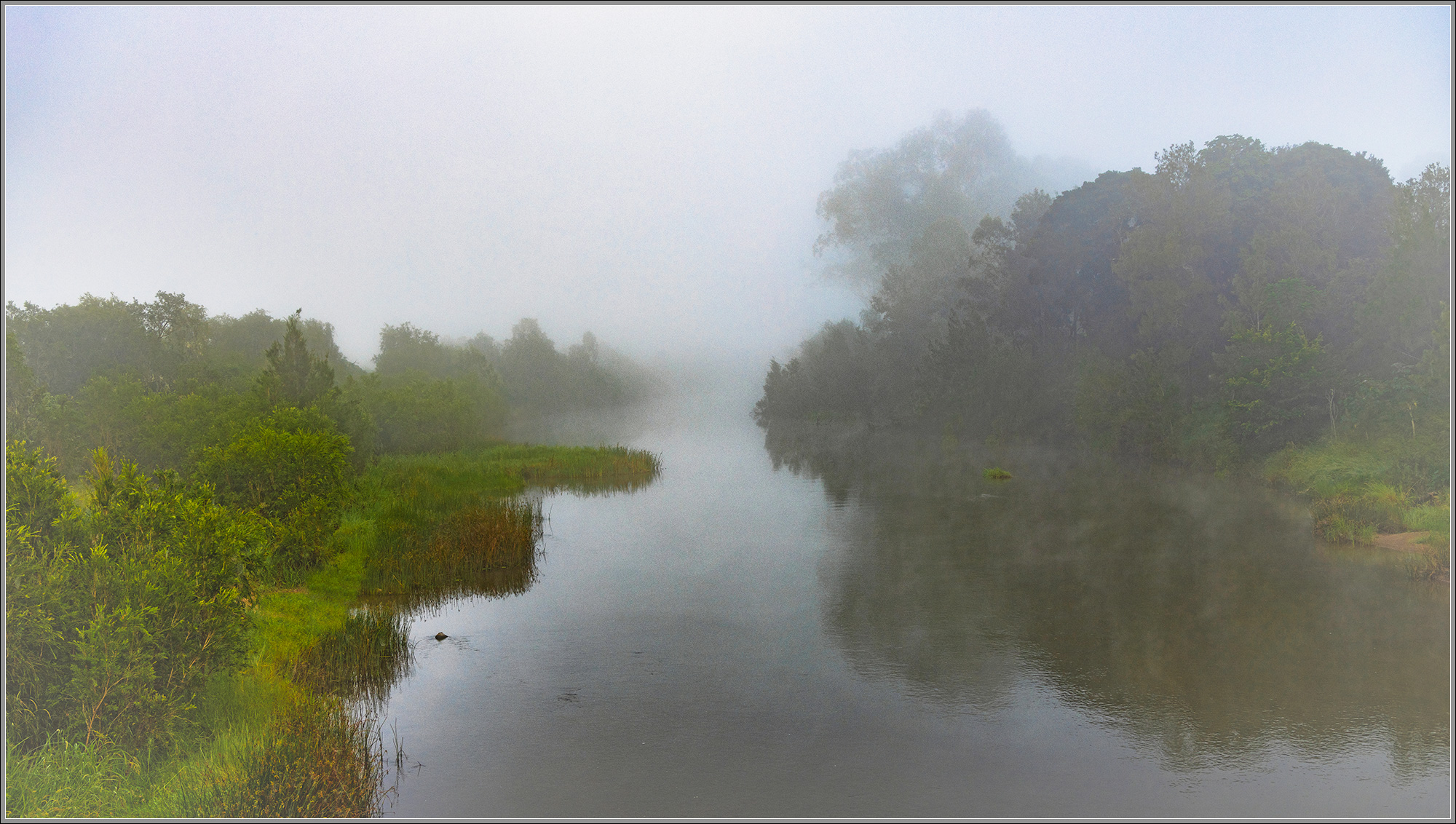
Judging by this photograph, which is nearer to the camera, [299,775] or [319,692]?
[299,775]

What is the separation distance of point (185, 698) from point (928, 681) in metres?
7.97

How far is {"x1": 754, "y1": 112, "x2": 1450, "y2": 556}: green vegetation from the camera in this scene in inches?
861

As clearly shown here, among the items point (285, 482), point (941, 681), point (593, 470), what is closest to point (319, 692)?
point (285, 482)

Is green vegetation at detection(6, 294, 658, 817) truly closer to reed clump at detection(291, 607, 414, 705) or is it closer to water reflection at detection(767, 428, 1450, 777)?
reed clump at detection(291, 607, 414, 705)

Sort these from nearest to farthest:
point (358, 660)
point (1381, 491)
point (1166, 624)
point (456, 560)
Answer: point (358, 660) < point (1166, 624) < point (456, 560) < point (1381, 491)

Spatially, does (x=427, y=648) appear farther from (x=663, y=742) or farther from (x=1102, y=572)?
(x=1102, y=572)

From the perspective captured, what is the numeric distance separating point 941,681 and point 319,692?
758 cm

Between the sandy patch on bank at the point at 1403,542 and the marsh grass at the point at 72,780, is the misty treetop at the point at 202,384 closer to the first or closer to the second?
the marsh grass at the point at 72,780

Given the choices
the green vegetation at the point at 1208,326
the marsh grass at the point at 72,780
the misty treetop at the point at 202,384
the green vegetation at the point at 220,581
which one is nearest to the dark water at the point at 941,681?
the green vegetation at the point at 220,581

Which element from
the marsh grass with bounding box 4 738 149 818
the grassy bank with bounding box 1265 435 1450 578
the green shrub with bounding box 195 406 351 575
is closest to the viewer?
the marsh grass with bounding box 4 738 149 818

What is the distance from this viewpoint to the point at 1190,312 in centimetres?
3647

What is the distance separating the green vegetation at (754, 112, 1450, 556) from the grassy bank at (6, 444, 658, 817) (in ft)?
63.9

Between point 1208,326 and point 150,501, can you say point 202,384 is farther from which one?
point 1208,326

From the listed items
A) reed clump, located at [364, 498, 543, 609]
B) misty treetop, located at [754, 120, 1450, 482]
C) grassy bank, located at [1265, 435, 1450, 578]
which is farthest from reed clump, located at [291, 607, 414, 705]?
misty treetop, located at [754, 120, 1450, 482]
